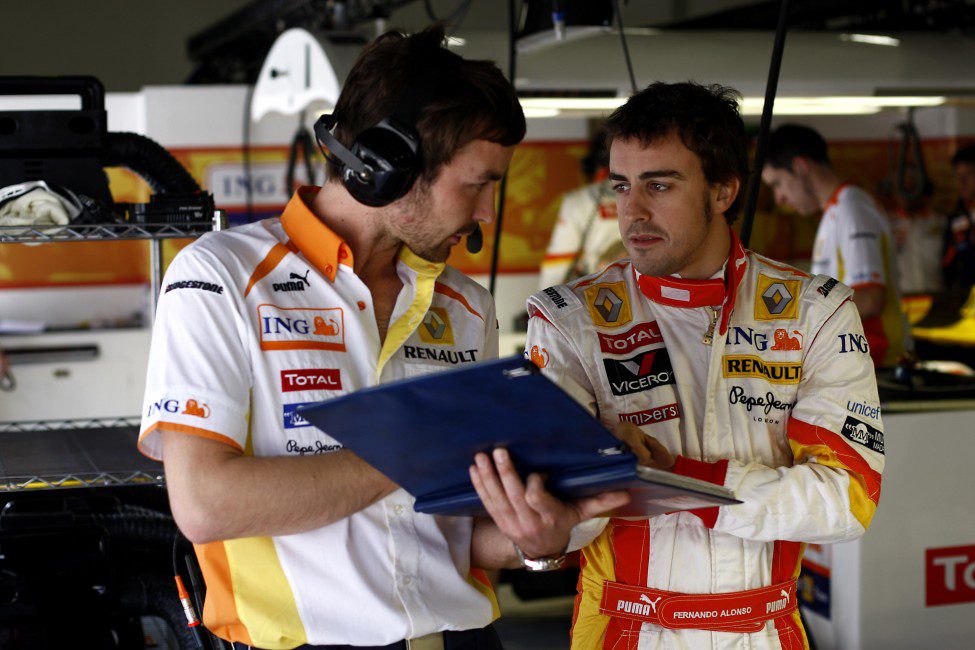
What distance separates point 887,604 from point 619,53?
2.79 m

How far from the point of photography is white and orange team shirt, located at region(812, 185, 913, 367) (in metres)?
4.08

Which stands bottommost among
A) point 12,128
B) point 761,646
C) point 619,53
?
point 761,646

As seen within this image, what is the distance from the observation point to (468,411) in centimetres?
114

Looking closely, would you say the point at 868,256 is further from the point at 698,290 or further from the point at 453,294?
the point at 453,294

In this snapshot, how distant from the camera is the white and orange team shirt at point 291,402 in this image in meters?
1.30

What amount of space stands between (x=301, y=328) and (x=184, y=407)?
0.19 meters

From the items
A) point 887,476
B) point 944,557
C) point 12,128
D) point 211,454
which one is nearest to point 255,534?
point 211,454

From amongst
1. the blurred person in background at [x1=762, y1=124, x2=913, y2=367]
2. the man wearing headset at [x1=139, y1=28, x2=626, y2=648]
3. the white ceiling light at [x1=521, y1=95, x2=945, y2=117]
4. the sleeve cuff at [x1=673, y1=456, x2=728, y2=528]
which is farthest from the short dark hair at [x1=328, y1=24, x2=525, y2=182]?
the white ceiling light at [x1=521, y1=95, x2=945, y2=117]

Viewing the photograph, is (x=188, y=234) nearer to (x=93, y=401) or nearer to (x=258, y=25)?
(x=93, y=401)

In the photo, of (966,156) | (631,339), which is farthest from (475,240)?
(966,156)

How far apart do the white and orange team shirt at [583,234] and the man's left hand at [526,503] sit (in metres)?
3.68

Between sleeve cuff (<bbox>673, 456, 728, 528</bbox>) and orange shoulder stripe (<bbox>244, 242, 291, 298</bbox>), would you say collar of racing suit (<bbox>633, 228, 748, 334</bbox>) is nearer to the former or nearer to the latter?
sleeve cuff (<bbox>673, 456, 728, 528</bbox>)

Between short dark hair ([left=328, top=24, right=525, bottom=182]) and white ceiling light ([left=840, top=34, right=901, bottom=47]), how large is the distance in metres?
4.36

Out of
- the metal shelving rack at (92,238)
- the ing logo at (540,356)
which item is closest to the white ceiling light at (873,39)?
the ing logo at (540,356)
